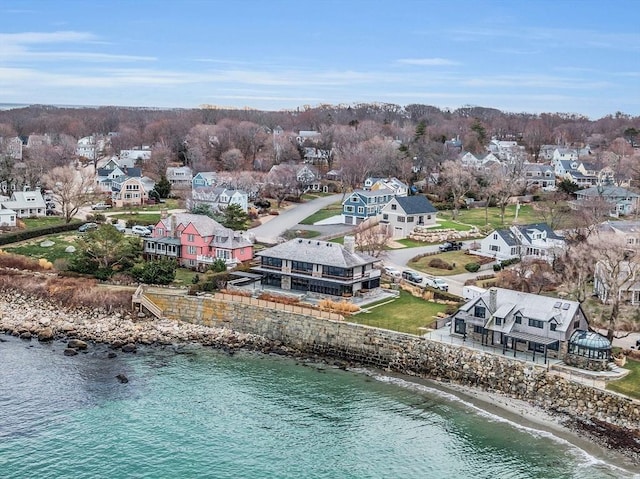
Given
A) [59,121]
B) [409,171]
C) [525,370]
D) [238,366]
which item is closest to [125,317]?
[238,366]

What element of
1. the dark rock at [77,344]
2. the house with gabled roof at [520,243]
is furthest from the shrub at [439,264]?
the dark rock at [77,344]

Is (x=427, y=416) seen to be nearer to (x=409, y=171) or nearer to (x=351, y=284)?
(x=351, y=284)

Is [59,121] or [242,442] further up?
[59,121]

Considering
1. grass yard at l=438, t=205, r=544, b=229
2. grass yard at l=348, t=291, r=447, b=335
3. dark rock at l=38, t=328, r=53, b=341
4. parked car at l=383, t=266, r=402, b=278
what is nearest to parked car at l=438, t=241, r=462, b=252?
grass yard at l=438, t=205, r=544, b=229

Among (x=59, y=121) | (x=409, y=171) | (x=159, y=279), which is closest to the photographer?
(x=159, y=279)

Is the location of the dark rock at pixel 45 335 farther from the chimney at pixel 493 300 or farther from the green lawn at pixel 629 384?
the green lawn at pixel 629 384

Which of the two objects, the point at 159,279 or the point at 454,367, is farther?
the point at 159,279

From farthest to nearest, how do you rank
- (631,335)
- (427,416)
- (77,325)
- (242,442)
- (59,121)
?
1. (59,121)
2. (77,325)
3. (631,335)
4. (427,416)
5. (242,442)

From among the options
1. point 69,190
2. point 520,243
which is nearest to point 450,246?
point 520,243
